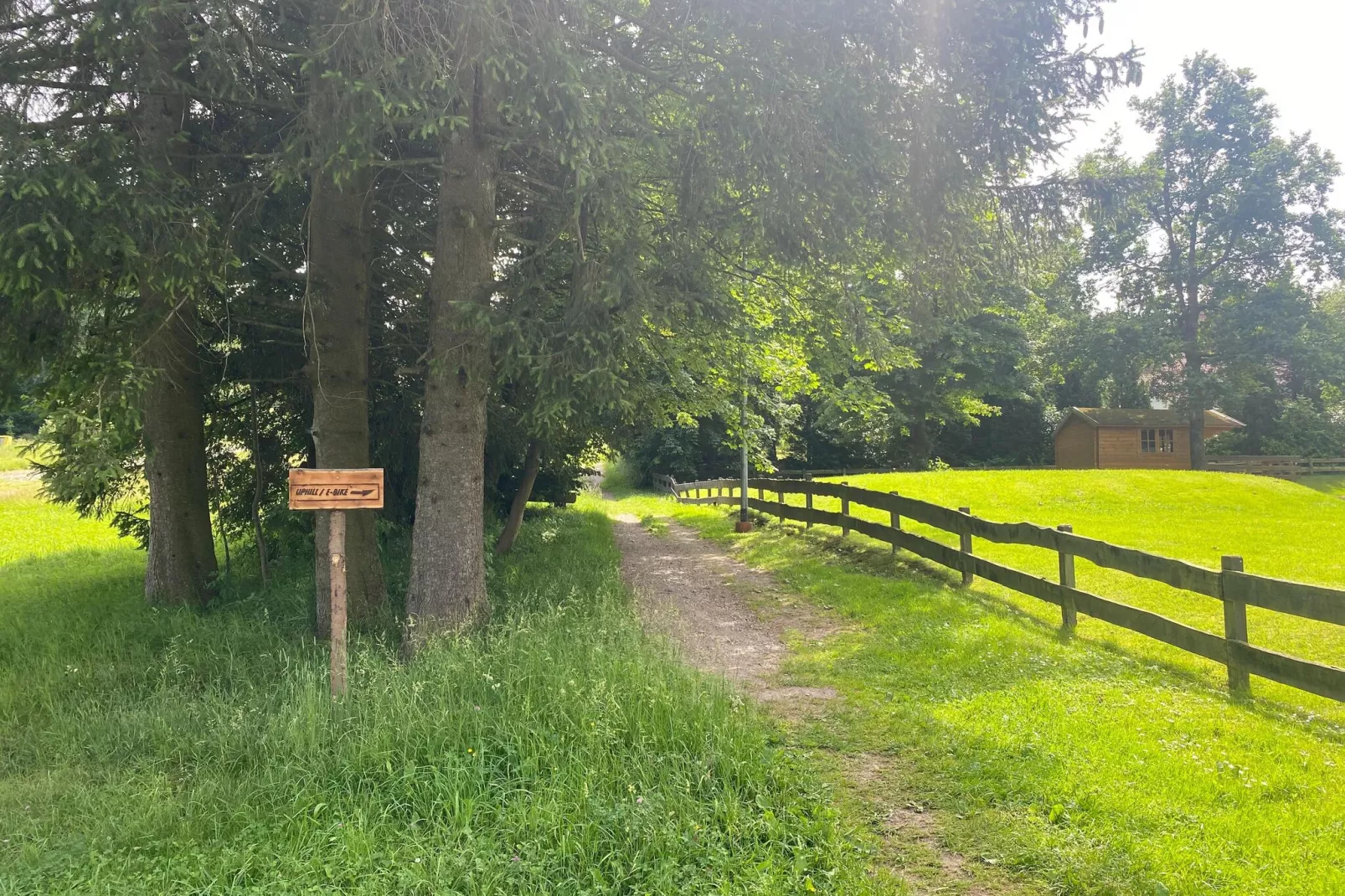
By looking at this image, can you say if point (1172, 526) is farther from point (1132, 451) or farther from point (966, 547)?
point (1132, 451)

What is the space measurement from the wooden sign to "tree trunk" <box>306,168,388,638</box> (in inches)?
80.0

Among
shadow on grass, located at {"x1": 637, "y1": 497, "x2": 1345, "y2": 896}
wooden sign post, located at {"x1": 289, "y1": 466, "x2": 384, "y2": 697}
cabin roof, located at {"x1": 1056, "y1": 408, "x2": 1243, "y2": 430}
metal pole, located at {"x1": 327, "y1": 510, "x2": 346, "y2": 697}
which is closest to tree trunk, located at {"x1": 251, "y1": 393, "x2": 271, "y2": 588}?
wooden sign post, located at {"x1": 289, "y1": 466, "x2": 384, "y2": 697}

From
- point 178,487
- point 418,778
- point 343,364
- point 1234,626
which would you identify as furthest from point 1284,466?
point 178,487

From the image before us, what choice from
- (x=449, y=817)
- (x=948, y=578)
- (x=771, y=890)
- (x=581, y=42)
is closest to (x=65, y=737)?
(x=449, y=817)

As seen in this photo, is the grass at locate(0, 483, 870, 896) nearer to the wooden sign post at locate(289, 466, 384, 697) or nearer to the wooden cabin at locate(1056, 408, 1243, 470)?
the wooden sign post at locate(289, 466, 384, 697)

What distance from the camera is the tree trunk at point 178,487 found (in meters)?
8.45

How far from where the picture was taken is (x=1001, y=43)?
6543mm

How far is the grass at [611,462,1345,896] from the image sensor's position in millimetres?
3393

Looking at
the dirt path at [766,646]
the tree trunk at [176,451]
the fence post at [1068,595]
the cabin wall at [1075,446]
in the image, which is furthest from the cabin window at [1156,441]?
the tree trunk at [176,451]

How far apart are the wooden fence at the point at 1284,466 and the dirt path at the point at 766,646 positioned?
29981mm

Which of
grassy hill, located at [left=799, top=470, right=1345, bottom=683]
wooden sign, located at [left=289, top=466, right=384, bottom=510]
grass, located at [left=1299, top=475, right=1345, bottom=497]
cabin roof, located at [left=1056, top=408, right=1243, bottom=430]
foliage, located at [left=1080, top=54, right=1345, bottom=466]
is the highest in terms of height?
foliage, located at [left=1080, top=54, right=1345, bottom=466]

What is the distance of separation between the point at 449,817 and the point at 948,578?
7.12m

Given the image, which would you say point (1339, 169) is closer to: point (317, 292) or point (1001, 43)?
point (1001, 43)

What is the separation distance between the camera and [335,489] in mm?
5434
